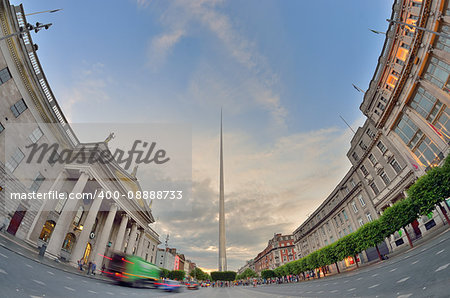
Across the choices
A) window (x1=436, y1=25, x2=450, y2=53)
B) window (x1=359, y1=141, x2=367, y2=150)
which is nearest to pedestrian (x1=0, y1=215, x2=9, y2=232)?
window (x1=436, y1=25, x2=450, y2=53)

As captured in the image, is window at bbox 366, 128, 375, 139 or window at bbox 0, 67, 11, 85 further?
window at bbox 366, 128, 375, 139

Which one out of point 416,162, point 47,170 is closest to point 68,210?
point 47,170

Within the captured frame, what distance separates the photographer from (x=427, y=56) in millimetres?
24984

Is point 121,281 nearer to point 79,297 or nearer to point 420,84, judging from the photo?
point 79,297

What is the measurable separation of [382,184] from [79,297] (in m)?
46.1

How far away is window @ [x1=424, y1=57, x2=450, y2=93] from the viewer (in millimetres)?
23141

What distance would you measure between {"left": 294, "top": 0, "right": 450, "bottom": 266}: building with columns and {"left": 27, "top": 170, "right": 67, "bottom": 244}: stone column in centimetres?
4841

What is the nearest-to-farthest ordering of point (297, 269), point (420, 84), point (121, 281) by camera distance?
point (121, 281) → point (420, 84) → point (297, 269)

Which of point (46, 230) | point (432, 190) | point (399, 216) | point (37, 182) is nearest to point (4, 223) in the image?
point (37, 182)

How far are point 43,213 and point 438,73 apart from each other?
54397mm

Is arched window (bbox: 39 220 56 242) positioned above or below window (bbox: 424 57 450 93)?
below

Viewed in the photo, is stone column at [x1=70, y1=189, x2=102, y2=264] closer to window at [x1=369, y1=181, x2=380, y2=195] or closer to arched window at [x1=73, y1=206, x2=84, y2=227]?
arched window at [x1=73, y1=206, x2=84, y2=227]

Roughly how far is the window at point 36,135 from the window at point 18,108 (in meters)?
2.91

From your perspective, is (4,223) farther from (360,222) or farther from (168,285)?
(360,222)
